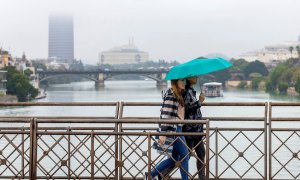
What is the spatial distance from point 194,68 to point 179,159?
0.72m

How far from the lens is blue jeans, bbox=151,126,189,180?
20.4 feet

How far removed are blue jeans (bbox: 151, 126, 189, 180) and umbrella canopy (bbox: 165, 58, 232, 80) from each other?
41 centimetres

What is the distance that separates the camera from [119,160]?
6496mm

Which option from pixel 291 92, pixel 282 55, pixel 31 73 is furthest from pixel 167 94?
pixel 282 55

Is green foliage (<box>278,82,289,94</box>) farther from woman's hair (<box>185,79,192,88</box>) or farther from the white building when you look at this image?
woman's hair (<box>185,79,192,88</box>)

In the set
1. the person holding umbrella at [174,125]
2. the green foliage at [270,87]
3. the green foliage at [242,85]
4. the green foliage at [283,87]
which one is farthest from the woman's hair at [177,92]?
the green foliage at [242,85]

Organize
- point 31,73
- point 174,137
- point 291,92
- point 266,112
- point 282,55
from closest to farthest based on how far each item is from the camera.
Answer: point 174,137, point 266,112, point 291,92, point 31,73, point 282,55

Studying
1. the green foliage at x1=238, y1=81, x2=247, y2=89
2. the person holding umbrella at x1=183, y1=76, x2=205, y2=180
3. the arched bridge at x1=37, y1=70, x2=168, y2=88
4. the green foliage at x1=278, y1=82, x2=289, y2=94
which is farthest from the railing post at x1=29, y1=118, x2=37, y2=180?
the green foliage at x1=238, y1=81, x2=247, y2=89

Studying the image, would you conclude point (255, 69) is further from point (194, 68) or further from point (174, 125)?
point (174, 125)

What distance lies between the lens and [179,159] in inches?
249

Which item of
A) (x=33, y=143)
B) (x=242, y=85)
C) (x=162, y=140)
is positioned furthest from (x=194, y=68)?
Result: (x=242, y=85)

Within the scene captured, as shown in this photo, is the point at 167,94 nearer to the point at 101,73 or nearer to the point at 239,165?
the point at 239,165

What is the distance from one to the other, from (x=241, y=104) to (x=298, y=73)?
239 ft

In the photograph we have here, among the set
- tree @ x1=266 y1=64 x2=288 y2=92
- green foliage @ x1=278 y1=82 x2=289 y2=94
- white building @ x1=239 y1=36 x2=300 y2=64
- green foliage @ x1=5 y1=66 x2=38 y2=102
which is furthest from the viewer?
white building @ x1=239 y1=36 x2=300 y2=64
